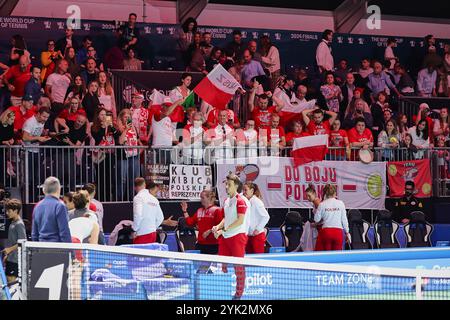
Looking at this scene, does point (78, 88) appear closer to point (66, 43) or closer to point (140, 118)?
point (140, 118)

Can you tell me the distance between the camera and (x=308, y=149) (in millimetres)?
20156

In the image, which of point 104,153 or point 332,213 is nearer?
point 332,213

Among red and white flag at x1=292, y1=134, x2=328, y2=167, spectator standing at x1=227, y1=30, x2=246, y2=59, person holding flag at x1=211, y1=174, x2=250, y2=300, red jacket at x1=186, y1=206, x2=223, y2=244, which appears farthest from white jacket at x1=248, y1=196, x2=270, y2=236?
spectator standing at x1=227, y1=30, x2=246, y2=59

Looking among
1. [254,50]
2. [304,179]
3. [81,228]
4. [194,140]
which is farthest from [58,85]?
[81,228]

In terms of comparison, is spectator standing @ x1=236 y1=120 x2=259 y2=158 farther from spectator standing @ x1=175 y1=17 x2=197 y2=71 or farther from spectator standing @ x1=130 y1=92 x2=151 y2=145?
spectator standing @ x1=175 y1=17 x2=197 y2=71

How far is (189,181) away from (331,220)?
3.05 m

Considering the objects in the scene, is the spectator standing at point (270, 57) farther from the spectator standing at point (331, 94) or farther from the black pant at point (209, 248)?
the black pant at point (209, 248)

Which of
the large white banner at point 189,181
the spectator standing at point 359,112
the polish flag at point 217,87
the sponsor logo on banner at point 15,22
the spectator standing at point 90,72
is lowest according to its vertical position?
the large white banner at point 189,181

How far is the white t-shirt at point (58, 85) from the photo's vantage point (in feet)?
66.4

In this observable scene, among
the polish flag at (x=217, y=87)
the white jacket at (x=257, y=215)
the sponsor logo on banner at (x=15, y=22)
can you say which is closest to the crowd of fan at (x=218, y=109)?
the polish flag at (x=217, y=87)

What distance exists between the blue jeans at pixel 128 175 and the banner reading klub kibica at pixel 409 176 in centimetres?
581

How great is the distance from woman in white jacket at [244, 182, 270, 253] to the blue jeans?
306 centimetres
